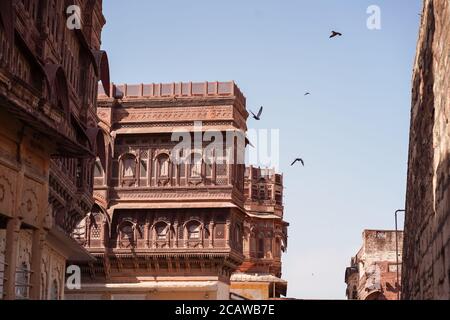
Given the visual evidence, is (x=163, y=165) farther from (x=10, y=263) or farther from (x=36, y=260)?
(x=10, y=263)

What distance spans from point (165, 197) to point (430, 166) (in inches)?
1268

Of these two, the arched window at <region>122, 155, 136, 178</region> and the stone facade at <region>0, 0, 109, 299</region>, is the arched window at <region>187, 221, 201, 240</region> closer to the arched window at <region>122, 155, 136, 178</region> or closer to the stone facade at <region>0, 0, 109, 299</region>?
the arched window at <region>122, 155, 136, 178</region>

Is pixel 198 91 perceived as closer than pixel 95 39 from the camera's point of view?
No

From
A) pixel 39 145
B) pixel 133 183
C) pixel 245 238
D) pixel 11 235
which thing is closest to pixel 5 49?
pixel 39 145

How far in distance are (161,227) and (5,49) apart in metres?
27.8

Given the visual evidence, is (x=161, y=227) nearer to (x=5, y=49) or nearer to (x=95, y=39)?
(x=95, y=39)

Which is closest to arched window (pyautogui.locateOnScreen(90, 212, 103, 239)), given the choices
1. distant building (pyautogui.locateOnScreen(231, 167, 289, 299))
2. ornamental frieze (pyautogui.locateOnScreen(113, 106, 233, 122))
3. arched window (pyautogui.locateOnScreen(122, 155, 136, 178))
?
arched window (pyautogui.locateOnScreen(122, 155, 136, 178))

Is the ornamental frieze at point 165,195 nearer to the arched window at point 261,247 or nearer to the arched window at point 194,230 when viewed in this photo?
the arched window at point 194,230

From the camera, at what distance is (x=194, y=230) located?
156ft

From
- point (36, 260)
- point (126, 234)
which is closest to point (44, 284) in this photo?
point (36, 260)

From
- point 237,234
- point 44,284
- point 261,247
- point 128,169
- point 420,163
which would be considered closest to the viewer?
point 420,163
